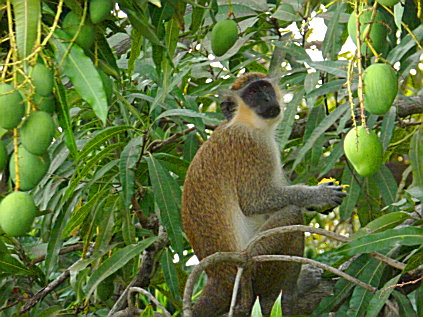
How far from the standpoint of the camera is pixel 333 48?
477cm

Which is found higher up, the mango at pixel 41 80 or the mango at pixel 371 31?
the mango at pixel 41 80

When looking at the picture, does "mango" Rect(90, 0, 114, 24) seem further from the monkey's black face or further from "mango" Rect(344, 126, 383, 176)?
the monkey's black face

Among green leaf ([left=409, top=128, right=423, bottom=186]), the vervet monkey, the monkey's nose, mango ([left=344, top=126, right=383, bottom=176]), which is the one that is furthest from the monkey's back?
mango ([left=344, top=126, right=383, bottom=176])

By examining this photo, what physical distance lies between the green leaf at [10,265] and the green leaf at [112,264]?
0.56 m

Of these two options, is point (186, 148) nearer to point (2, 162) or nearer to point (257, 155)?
point (257, 155)

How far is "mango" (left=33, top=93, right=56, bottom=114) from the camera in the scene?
2.15 m

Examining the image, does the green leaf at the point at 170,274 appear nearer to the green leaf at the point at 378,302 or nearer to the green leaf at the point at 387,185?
the green leaf at the point at 387,185

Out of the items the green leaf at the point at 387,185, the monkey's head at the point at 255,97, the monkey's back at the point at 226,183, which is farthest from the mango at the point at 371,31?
the monkey's head at the point at 255,97

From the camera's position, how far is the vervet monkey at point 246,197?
5195 mm

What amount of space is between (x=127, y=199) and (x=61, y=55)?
2202 mm

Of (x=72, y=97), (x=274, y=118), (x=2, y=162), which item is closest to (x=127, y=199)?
(x=72, y=97)

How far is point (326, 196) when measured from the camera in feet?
17.4

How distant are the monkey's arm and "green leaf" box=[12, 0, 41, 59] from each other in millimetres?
3293

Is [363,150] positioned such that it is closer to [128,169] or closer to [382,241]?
[382,241]
